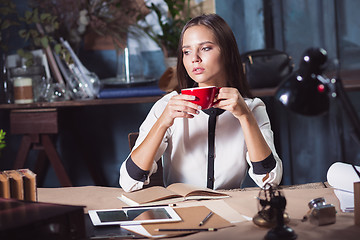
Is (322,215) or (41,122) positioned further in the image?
(41,122)

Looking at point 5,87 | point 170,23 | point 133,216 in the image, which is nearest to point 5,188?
point 133,216

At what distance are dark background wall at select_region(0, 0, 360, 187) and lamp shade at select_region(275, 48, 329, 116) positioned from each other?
7.01ft

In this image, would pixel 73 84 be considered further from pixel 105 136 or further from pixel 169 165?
pixel 169 165

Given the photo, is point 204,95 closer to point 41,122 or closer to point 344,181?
point 344,181

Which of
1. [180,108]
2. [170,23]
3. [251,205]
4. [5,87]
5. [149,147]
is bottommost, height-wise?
[251,205]

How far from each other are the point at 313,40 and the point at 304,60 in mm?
2287

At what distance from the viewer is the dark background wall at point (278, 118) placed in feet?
10.5

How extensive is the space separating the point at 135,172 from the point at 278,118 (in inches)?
69.9

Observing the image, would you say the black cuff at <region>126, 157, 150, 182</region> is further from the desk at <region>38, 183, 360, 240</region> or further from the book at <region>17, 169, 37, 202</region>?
the book at <region>17, 169, 37, 202</region>

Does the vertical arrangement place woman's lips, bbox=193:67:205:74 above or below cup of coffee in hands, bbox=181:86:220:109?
above

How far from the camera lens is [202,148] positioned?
78.9 inches

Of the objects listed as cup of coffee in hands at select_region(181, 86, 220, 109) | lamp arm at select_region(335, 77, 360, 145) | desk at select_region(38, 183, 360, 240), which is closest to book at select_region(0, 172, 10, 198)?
desk at select_region(38, 183, 360, 240)

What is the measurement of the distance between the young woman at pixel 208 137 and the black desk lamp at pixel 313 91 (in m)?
0.67

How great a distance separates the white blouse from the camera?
6.47 feet
